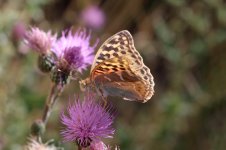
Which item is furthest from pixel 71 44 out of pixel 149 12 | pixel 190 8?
pixel 149 12

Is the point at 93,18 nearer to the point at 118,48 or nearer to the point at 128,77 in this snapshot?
the point at 118,48

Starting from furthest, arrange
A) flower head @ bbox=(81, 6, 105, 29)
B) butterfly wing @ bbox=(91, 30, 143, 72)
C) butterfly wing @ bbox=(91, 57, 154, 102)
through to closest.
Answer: flower head @ bbox=(81, 6, 105, 29)
butterfly wing @ bbox=(91, 30, 143, 72)
butterfly wing @ bbox=(91, 57, 154, 102)

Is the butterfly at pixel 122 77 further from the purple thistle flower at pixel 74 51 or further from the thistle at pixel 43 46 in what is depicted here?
the thistle at pixel 43 46

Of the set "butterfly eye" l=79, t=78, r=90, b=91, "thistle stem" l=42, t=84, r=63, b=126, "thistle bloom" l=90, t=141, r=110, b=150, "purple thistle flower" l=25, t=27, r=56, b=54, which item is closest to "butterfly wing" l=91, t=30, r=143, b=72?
"butterfly eye" l=79, t=78, r=90, b=91

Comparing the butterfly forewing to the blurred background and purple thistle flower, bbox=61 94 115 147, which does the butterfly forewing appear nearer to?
purple thistle flower, bbox=61 94 115 147

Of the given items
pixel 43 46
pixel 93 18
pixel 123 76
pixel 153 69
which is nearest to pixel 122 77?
pixel 123 76

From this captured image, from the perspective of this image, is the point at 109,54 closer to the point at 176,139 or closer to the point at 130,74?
the point at 130,74
